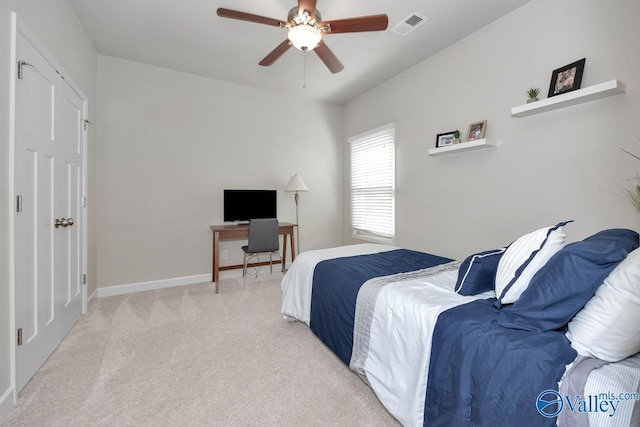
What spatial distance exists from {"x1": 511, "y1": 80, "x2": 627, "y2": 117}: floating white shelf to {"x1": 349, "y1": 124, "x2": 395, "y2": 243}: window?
5.65ft

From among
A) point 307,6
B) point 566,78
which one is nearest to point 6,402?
point 307,6

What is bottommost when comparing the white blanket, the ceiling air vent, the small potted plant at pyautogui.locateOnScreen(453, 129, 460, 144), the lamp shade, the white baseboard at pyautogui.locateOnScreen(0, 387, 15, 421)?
the white baseboard at pyautogui.locateOnScreen(0, 387, 15, 421)

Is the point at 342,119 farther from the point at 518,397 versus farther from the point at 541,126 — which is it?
the point at 518,397

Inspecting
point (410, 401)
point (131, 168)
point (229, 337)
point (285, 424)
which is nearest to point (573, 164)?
point (410, 401)

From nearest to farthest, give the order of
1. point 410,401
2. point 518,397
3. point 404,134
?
point 518,397
point 410,401
point 404,134

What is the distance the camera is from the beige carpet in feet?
4.81

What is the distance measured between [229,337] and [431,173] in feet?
8.81

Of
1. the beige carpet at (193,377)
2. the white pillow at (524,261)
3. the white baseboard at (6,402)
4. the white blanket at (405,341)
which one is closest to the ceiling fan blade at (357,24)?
the white pillow at (524,261)

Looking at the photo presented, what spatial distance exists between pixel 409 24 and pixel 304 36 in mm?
1230

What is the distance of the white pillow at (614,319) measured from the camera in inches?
34.9

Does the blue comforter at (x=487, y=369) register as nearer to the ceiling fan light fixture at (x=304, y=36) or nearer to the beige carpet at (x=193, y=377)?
the beige carpet at (x=193, y=377)

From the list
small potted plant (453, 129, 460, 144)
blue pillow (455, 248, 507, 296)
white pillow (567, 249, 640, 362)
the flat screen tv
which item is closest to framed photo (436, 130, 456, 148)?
small potted plant (453, 129, 460, 144)

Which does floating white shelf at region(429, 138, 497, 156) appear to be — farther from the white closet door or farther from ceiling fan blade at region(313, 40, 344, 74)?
the white closet door

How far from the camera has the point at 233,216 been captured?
12.9 feet
